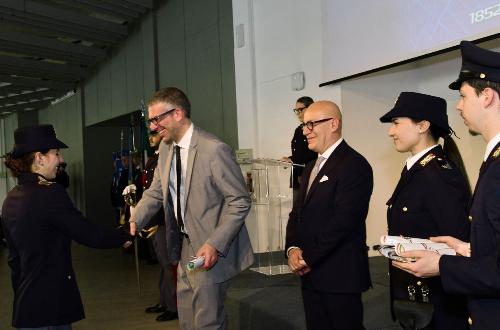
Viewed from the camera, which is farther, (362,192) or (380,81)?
(380,81)

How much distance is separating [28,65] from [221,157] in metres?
9.15

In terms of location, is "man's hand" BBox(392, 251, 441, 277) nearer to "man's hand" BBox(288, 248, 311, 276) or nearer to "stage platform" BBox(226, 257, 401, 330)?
"man's hand" BBox(288, 248, 311, 276)

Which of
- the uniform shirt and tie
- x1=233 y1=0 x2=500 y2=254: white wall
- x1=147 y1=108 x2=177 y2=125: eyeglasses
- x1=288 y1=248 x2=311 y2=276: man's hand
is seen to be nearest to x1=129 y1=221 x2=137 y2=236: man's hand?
the uniform shirt and tie

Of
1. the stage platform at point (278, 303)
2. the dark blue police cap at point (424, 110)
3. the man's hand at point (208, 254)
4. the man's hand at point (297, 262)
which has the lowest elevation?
the stage platform at point (278, 303)

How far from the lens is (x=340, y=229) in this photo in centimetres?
219

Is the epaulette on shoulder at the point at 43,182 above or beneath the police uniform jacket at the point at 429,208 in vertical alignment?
above

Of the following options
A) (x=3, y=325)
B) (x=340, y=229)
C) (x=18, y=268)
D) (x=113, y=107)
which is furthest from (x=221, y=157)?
(x=113, y=107)

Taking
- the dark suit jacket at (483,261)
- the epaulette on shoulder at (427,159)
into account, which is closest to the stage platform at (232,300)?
the epaulette on shoulder at (427,159)

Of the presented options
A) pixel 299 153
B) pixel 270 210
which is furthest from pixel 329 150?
pixel 270 210

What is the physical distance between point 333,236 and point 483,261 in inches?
35.8

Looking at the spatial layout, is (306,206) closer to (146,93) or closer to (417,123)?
(417,123)

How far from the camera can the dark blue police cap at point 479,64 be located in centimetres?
138

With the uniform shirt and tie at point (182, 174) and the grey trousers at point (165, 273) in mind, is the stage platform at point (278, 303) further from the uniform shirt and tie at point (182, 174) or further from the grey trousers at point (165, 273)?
the uniform shirt and tie at point (182, 174)

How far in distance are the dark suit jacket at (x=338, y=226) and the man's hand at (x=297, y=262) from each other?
0.02 m
